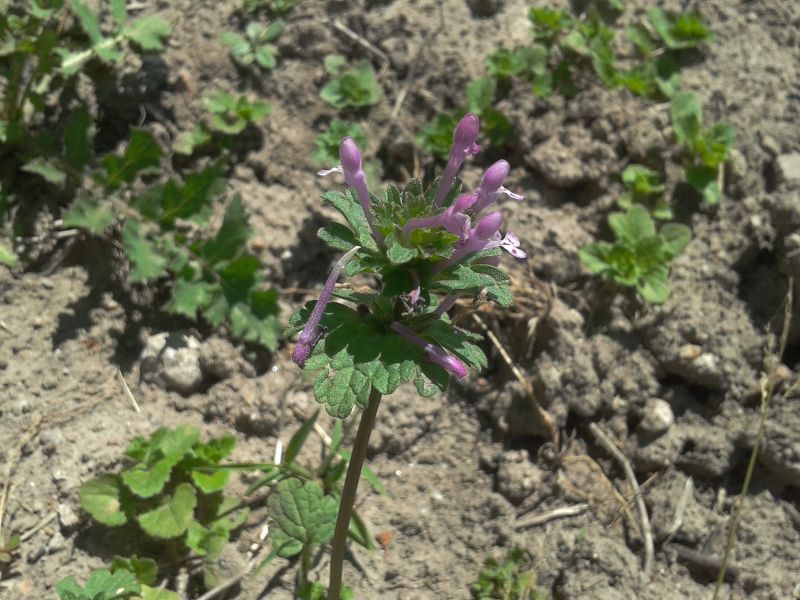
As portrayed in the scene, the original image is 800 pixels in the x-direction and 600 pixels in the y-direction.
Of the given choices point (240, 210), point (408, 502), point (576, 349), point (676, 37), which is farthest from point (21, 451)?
point (676, 37)

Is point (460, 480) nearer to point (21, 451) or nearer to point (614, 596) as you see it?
point (614, 596)

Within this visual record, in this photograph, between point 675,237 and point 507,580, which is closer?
point 507,580

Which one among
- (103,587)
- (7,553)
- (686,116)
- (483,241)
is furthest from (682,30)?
(7,553)

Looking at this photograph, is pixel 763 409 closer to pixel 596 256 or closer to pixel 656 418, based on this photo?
pixel 656 418

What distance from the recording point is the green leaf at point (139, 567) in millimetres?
2672

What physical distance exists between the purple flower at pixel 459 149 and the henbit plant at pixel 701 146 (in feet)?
6.28

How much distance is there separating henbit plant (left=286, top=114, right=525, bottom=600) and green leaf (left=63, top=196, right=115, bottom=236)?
1.52 m

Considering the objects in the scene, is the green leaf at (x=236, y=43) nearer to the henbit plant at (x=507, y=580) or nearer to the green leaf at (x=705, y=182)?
the green leaf at (x=705, y=182)

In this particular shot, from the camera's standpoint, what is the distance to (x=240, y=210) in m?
3.20

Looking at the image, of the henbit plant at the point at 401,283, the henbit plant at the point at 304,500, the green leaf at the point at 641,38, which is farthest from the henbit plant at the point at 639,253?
the henbit plant at the point at 401,283

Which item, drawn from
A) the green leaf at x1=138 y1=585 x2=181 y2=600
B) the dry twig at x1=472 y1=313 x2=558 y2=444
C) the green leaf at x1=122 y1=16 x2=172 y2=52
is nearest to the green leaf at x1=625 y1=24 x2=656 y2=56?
the dry twig at x1=472 y1=313 x2=558 y2=444

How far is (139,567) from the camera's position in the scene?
8.79ft

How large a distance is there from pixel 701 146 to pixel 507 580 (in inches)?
76.1

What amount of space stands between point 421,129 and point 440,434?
134 cm
